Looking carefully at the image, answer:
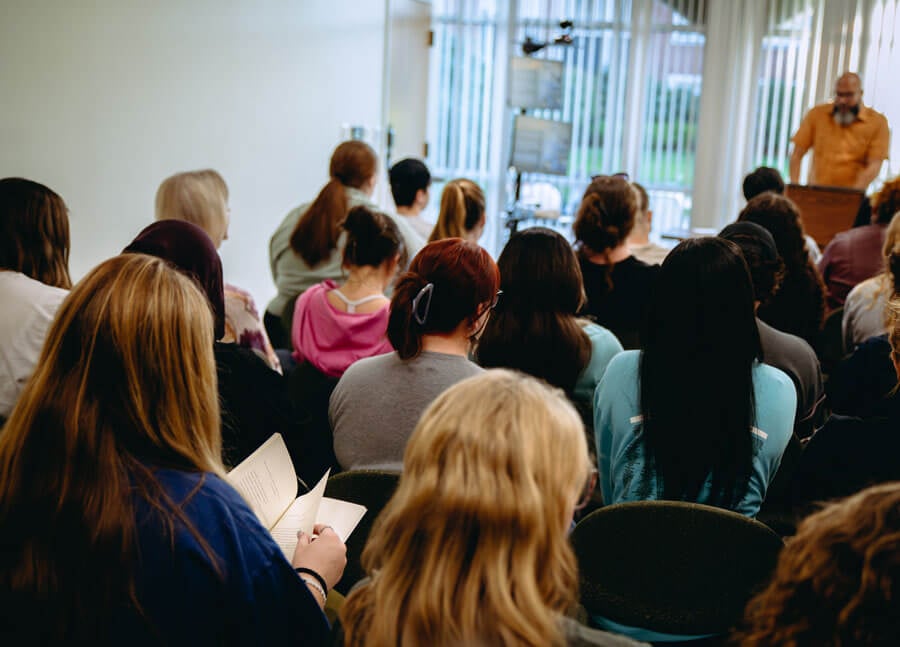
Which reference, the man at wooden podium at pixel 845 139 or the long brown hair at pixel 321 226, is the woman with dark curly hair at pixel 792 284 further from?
the man at wooden podium at pixel 845 139

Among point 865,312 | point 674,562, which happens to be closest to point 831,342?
point 865,312

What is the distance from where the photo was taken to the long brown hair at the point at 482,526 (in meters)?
1.07

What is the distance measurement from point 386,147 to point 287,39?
169 cm

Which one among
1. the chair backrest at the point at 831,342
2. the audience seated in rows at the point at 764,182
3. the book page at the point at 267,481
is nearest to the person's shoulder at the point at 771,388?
the book page at the point at 267,481

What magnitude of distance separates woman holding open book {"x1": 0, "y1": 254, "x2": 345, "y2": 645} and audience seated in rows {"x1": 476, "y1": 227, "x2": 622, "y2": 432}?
135 cm

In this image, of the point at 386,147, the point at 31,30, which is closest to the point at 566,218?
the point at 386,147

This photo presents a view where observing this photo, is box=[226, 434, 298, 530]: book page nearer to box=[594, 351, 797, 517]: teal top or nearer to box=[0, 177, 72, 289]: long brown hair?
box=[594, 351, 797, 517]: teal top

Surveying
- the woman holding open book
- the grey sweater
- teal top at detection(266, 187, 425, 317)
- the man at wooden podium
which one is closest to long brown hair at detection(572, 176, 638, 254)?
teal top at detection(266, 187, 425, 317)

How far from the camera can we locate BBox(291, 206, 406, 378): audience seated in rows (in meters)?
3.04

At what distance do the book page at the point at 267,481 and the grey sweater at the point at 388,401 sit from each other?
46 cm

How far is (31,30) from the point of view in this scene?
12.7 ft

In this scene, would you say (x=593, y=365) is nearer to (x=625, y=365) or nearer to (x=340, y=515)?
(x=625, y=365)

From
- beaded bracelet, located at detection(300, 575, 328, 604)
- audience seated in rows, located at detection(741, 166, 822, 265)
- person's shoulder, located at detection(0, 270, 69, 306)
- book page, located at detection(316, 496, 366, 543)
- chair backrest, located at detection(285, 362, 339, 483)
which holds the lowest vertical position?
chair backrest, located at detection(285, 362, 339, 483)

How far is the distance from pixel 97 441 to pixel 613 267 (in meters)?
2.59
